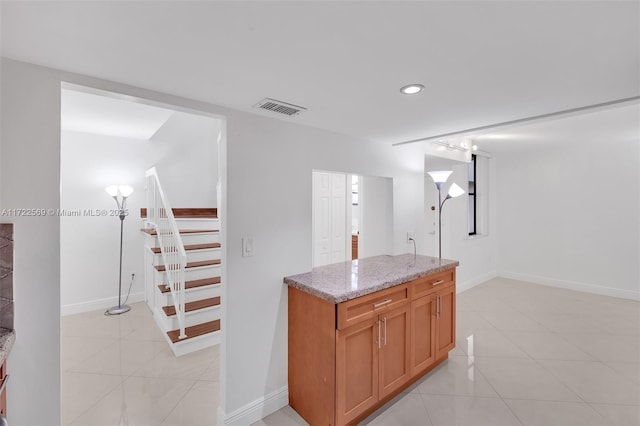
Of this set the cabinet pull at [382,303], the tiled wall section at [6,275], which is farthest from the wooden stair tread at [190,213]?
the cabinet pull at [382,303]

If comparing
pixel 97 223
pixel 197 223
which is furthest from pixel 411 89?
pixel 97 223

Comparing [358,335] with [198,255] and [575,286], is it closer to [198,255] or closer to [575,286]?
[198,255]

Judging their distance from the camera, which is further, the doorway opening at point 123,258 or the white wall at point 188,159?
the white wall at point 188,159

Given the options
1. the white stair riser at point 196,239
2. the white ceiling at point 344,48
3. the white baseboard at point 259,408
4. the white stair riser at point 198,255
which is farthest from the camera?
the white stair riser at point 196,239

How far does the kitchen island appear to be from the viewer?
6.19 ft

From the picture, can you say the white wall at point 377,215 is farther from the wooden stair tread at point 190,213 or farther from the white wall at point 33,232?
the white wall at point 33,232

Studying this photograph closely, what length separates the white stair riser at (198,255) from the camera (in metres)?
3.61

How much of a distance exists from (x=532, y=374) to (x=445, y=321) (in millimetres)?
833

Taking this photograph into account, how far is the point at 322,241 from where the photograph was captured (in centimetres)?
448

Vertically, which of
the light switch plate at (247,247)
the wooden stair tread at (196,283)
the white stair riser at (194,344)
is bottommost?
the white stair riser at (194,344)

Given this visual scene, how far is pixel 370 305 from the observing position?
6.79 feet

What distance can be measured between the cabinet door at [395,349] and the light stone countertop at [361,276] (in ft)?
0.82

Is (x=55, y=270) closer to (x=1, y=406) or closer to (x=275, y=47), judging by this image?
(x=1, y=406)

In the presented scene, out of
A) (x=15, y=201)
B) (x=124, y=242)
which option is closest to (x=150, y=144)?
(x=124, y=242)
